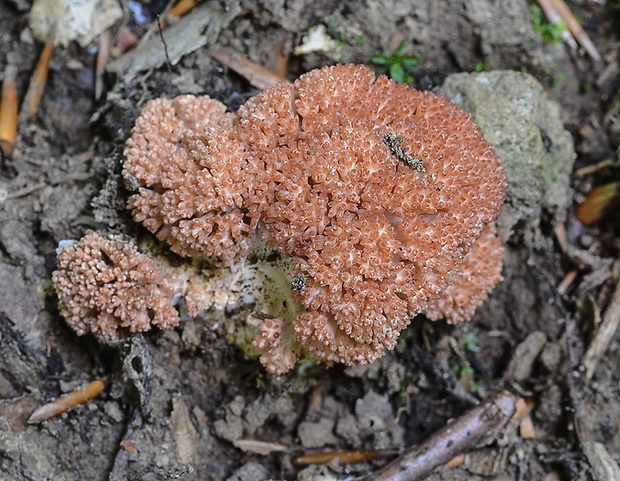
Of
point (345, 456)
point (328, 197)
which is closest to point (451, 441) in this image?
point (345, 456)

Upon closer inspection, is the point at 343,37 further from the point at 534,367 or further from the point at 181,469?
the point at 181,469

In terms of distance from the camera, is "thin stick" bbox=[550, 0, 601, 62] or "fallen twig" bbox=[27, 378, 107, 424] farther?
"thin stick" bbox=[550, 0, 601, 62]

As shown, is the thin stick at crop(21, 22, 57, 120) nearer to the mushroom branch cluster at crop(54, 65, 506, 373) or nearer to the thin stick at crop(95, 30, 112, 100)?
the thin stick at crop(95, 30, 112, 100)

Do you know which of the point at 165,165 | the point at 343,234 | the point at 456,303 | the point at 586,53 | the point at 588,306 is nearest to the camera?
the point at 343,234

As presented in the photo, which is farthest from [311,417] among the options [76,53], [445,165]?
[76,53]

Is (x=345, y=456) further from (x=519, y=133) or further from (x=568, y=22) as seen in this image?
(x=568, y=22)

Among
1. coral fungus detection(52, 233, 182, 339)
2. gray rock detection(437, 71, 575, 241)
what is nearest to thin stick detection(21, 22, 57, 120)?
coral fungus detection(52, 233, 182, 339)

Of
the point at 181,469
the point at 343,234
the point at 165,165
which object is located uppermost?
the point at 343,234
